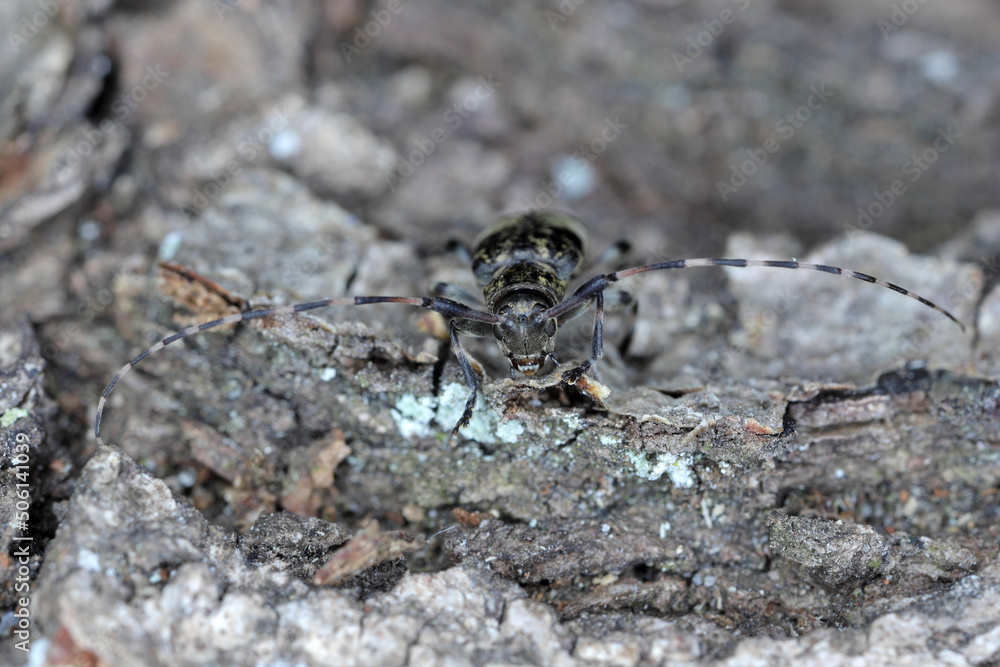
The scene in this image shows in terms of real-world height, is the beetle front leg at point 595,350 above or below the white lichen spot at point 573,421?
above

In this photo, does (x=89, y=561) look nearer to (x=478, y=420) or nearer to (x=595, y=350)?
(x=478, y=420)

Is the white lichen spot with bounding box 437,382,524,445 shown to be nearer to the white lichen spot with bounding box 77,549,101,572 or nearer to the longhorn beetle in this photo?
the longhorn beetle

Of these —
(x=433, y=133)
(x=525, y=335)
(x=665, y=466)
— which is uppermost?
(x=433, y=133)

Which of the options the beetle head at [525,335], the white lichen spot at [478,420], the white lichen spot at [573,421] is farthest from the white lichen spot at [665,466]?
the beetle head at [525,335]

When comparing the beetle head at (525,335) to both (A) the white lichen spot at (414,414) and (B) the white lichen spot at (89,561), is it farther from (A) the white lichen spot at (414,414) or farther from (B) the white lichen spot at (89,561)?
(B) the white lichen spot at (89,561)

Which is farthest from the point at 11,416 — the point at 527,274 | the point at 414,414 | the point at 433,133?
the point at 433,133

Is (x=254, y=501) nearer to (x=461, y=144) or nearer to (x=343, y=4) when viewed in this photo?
(x=461, y=144)

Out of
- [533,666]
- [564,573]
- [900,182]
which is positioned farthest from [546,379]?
[900,182]
